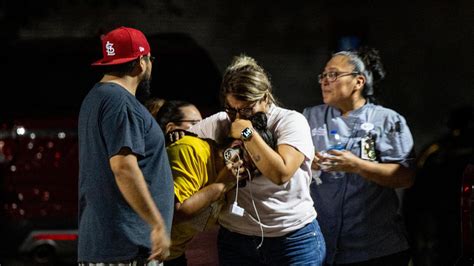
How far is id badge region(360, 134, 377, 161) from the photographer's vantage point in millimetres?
4570

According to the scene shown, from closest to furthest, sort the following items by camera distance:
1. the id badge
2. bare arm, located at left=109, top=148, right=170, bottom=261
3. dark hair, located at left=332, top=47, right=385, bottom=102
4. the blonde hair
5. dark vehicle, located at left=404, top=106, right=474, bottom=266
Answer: bare arm, located at left=109, top=148, right=170, bottom=261, the blonde hair, the id badge, dark hair, located at left=332, top=47, right=385, bottom=102, dark vehicle, located at left=404, top=106, right=474, bottom=266

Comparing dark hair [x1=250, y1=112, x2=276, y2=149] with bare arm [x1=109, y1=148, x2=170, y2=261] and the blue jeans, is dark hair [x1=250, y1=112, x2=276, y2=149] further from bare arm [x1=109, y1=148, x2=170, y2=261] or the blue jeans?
bare arm [x1=109, y1=148, x2=170, y2=261]

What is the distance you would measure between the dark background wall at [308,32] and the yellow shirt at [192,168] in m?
3.63

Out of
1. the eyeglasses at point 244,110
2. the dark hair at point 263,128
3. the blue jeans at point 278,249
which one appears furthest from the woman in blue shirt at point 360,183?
the eyeglasses at point 244,110

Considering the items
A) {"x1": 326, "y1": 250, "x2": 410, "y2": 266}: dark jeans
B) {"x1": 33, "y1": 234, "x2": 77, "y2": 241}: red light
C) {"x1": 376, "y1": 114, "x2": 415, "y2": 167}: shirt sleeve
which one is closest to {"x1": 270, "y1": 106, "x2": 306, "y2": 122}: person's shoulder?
{"x1": 376, "y1": 114, "x2": 415, "y2": 167}: shirt sleeve

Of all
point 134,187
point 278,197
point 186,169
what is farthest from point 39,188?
point 134,187

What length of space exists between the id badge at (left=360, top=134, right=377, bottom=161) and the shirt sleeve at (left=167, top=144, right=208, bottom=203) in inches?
39.6

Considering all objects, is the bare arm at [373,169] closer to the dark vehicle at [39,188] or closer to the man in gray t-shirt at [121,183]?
the man in gray t-shirt at [121,183]

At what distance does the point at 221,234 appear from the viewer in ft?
14.0

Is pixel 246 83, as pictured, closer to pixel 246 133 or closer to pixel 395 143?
pixel 246 133

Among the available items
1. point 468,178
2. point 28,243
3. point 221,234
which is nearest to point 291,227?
point 221,234

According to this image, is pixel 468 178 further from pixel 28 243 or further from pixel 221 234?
pixel 28 243

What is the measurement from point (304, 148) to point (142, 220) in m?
0.86

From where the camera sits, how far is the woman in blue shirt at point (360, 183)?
15.0 ft
